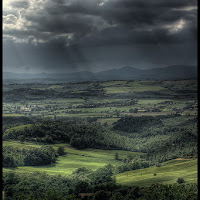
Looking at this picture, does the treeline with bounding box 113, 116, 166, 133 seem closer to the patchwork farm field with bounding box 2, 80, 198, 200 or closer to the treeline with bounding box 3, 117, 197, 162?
the patchwork farm field with bounding box 2, 80, 198, 200

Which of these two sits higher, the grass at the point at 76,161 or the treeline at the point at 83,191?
the treeline at the point at 83,191

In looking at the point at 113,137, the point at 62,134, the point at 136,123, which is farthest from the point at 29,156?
the point at 136,123

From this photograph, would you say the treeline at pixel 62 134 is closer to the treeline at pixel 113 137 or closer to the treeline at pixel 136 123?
the treeline at pixel 113 137

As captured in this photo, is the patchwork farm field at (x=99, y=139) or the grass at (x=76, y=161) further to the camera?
the grass at (x=76, y=161)

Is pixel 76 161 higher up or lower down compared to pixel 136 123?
lower down

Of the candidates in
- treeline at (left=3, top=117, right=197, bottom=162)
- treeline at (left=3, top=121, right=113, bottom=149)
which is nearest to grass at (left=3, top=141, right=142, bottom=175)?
treeline at (left=3, top=121, right=113, bottom=149)

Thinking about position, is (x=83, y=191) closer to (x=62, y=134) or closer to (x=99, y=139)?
(x=99, y=139)

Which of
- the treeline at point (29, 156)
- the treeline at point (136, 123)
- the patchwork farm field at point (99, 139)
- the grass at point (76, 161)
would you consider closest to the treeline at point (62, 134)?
the patchwork farm field at point (99, 139)
